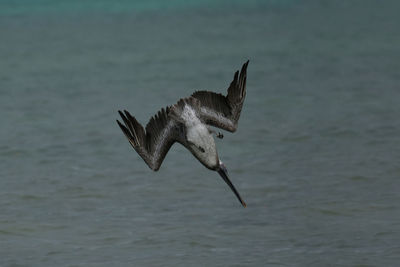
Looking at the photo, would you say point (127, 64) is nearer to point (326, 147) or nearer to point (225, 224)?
point (326, 147)

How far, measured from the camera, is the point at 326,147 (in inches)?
687

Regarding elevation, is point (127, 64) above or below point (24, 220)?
above

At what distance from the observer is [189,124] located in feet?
31.8

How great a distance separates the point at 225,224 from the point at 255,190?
1.98m

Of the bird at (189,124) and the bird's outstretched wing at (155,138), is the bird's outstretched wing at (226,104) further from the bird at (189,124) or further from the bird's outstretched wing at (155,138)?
the bird's outstretched wing at (155,138)

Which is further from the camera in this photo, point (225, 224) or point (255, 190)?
point (255, 190)

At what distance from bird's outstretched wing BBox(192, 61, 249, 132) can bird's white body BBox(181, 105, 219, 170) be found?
32 cm

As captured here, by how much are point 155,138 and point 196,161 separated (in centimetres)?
692

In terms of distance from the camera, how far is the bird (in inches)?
380

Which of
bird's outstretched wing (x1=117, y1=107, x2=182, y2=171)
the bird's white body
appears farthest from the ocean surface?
the bird's white body

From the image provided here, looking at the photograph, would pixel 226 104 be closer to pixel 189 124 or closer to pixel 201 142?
pixel 189 124

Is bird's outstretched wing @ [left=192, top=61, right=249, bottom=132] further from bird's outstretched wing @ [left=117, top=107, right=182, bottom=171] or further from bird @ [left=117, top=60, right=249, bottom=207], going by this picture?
bird's outstretched wing @ [left=117, top=107, right=182, bottom=171]

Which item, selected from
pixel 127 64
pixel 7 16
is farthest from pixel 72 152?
pixel 7 16

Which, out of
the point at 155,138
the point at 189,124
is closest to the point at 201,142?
the point at 189,124
